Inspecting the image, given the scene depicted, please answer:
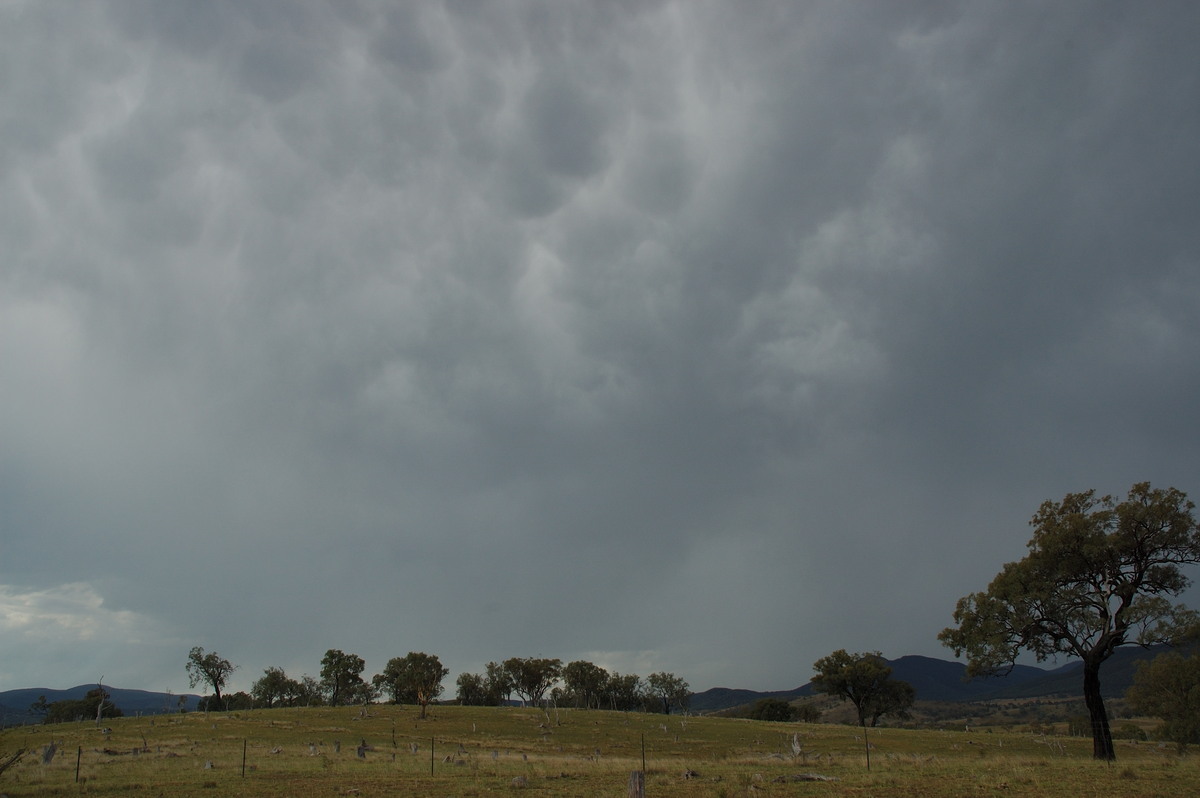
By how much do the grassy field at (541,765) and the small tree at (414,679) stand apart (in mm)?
25737

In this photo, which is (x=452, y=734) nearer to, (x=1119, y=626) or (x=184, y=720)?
(x=184, y=720)

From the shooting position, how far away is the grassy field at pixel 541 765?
24.2 m

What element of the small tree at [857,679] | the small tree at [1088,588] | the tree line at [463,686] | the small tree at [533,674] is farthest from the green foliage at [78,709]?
the small tree at [1088,588]

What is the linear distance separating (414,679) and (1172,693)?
9499 centimetres

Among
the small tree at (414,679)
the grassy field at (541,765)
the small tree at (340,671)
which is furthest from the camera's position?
the small tree at (340,671)

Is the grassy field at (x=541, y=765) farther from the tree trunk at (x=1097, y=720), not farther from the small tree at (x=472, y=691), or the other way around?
the small tree at (x=472, y=691)

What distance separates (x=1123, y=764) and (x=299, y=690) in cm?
16393

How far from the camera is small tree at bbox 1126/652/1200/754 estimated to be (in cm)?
4428

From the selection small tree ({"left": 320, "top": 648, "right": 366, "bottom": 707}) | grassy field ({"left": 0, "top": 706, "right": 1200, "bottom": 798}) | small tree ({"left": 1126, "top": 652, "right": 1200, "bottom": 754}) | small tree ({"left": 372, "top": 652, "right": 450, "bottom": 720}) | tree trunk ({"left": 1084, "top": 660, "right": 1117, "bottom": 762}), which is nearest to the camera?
grassy field ({"left": 0, "top": 706, "right": 1200, "bottom": 798})

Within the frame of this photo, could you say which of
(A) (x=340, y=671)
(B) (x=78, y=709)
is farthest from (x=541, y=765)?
(B) (x=78, y=709)

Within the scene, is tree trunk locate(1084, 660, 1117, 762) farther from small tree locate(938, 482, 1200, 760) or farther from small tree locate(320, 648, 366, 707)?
small tree locate(320, 648, 366, 707)

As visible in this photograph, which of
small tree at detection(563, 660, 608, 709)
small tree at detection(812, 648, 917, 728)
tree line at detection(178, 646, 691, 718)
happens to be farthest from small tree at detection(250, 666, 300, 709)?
small tree at detection(812, 648, 917, 728)

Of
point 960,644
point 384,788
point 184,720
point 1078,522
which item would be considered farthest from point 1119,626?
point 184,720

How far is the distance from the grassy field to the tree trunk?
1350 mm
